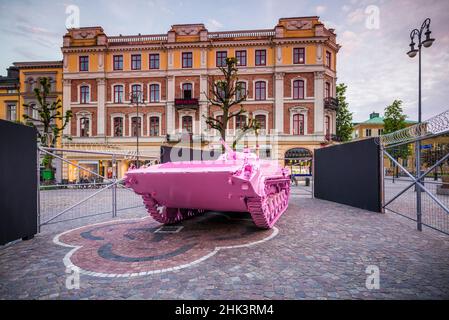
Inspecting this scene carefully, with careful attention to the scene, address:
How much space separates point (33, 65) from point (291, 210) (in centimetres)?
3672

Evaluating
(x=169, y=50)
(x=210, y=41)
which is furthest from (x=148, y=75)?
(x=210, y=41)

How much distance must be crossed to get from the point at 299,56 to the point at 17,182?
2701cm

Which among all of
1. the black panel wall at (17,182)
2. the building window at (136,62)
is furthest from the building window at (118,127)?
the black panel wall at (17,182)

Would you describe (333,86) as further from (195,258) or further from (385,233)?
(195,258)

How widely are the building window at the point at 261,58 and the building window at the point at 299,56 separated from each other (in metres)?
3.12

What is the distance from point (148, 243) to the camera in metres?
4.50

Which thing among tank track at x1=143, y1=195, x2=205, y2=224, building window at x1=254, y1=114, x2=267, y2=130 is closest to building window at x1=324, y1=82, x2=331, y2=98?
building window at x1=254, y1=114, x2=267, y2=130

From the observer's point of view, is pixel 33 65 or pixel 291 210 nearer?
pixel 291 210

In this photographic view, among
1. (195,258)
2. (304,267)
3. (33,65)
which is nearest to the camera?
(304,267)

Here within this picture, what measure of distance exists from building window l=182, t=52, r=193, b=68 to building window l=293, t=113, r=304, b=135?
12.7m

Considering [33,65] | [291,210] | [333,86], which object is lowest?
[291,210]

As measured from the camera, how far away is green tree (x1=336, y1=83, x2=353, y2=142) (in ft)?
113

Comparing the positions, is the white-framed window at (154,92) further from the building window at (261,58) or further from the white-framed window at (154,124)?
the building window at (261,58)
